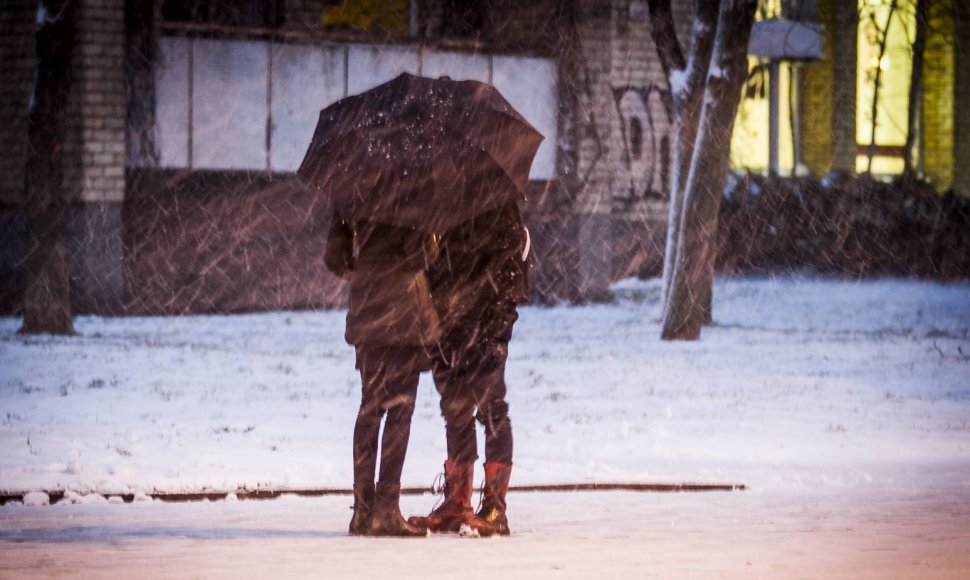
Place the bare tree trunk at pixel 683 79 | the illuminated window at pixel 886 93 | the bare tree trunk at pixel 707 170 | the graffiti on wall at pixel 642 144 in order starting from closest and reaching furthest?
the bare tree trunk at pixel 707 170
the bare tree trunk at pixel 683 79
the graffiti on wall at pixel 642 144
the illuminated window at pixel 886 93

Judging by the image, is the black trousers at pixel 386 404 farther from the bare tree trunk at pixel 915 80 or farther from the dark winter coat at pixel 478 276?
the bare tree trunk at pixel 915 80

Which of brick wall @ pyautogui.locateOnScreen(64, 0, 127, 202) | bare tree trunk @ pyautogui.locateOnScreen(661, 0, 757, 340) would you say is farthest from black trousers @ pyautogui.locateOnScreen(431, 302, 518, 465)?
brick wall @ pyautogui.locateOnScreen(64, 0, 127, 202)

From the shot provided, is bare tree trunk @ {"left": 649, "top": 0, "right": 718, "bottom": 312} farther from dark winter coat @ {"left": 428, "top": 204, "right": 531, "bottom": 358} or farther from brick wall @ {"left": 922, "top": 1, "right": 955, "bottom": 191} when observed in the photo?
brick wall @ {"left": 922, "top": 1, "right": 955, "bottom": 191}

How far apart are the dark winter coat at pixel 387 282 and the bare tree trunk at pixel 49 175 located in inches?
418

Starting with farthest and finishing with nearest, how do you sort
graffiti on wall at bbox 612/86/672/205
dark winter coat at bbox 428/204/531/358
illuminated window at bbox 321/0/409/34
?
graffiti on wall at bbox 612/86/672/205
illuminated window at bbox 321/0/409/34
dark winter coat at bbox 428/204/531/358

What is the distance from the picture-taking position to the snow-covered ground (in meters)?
6.40

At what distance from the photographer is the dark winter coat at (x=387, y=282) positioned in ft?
20.8

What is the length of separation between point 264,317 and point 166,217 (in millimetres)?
1937

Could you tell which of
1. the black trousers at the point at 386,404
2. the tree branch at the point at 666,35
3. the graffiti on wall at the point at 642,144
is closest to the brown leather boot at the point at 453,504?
the black trousers at the point at 386,404

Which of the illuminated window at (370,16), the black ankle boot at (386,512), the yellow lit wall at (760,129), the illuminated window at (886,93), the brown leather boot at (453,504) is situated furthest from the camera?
the illuminated window at (886,93)

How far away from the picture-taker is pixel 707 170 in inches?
683

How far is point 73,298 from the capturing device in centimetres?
1931

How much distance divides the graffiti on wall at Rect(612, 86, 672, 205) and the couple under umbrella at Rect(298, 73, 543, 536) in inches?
648

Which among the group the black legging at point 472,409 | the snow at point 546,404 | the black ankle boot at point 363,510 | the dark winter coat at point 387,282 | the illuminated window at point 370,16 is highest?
the illuminated window at point 370,16
